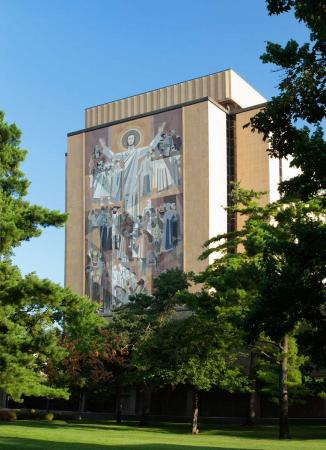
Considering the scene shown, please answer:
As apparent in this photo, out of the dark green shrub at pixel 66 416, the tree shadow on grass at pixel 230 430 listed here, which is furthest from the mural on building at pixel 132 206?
the tree shadow on grass at pixel 230 430

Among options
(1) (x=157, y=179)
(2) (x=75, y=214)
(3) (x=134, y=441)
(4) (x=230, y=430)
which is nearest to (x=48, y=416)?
(4) (x=230, y=430)

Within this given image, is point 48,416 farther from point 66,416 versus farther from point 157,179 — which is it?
point 157,179

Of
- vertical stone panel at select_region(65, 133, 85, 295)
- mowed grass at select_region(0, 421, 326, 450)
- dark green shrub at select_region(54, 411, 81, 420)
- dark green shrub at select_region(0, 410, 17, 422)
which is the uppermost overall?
vertical stone panel at select_region(65, 133, 85, 295)

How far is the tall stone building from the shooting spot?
9050 centimetres

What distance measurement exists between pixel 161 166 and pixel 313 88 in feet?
254

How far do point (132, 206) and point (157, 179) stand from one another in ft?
17.5

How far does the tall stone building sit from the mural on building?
14cm

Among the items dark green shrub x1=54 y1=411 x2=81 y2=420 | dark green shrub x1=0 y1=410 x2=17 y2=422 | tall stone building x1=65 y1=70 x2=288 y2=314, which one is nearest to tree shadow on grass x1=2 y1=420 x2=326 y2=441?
dark green shrub x1=0 y1=410 x2=17 y2=422

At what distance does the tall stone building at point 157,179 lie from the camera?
90500mm

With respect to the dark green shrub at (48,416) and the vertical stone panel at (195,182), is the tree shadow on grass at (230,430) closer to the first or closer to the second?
the dark green shrub at (48,416)

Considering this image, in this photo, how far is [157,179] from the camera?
94188 mm

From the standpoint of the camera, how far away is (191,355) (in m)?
42.2

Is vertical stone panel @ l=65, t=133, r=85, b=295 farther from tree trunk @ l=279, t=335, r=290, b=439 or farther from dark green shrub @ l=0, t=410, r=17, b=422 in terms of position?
tree trunk @ l=279, t=335, r=290, b=439

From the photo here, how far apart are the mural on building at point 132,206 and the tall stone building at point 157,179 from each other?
14 cm
